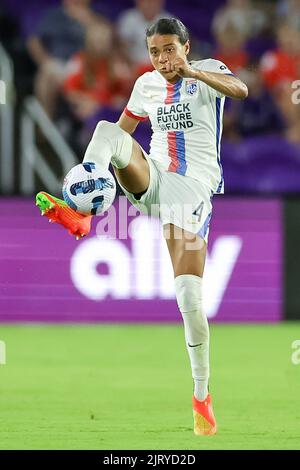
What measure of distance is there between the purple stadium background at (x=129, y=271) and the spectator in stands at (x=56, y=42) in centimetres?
244

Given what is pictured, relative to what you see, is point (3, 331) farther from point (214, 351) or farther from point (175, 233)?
point (175, 233)

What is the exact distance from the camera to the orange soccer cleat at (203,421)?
21.6ft

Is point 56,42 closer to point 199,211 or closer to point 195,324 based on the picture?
point 199,211

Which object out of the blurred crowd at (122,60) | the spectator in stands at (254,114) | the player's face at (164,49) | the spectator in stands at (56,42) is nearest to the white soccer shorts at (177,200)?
the player's face at (164,49)

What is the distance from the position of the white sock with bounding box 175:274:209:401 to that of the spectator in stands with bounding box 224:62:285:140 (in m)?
7.80

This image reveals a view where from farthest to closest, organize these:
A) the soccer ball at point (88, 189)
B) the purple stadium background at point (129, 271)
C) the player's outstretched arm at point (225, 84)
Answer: the purple stadium background at point (129, 271), the player's outstretched arm at point (225, 84), the soccer ball at point (88, 189)

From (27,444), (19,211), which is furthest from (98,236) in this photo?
(27,444)

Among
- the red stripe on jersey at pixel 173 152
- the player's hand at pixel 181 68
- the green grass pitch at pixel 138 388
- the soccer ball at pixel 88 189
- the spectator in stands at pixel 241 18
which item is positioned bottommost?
the green grass pitch at pixel 138 388

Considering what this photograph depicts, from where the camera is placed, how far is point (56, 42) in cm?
1481

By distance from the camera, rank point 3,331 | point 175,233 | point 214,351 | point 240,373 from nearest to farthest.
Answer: point 175,233 → point 240,373 → point 214,351 → point 3,331

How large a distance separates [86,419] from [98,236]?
517cm

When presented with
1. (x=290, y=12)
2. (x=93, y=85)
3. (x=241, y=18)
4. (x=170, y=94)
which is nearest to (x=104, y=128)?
(x=170, y=94)

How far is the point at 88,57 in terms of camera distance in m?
14.3

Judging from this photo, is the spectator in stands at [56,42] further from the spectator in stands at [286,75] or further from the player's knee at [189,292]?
the player's knee at [189,292]
